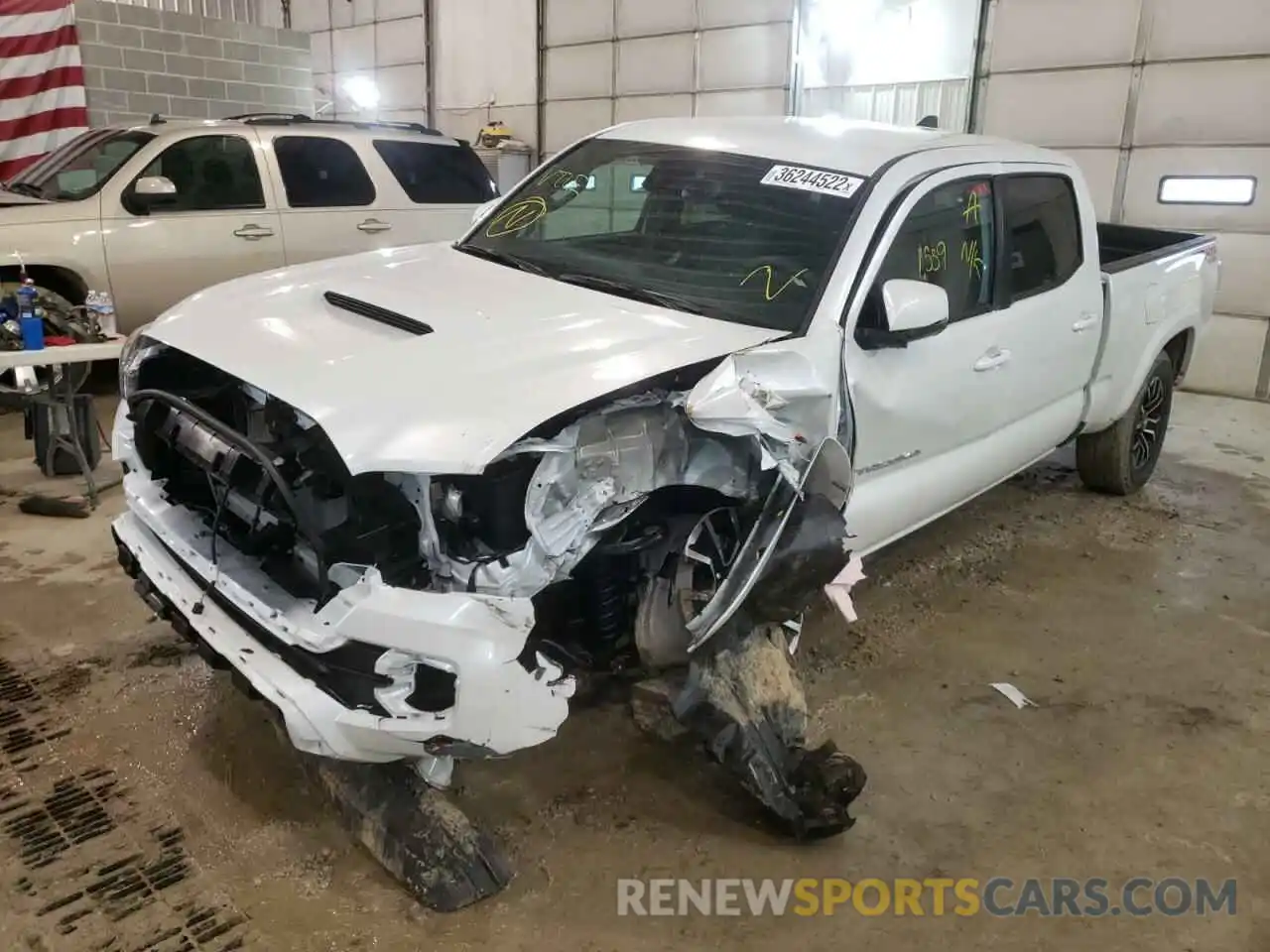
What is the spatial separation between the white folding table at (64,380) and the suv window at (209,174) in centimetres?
209

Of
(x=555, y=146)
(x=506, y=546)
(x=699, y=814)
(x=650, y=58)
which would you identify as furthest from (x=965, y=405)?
(x=555, y=146)

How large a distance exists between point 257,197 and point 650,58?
18.7 feet

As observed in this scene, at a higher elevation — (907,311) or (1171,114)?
(1171,114)

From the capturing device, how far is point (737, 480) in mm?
2744

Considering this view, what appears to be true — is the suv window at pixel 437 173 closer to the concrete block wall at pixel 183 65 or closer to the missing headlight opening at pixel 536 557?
the concrete block wall at pixel 183 65

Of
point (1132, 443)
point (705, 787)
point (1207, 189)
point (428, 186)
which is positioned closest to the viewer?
point (705, 787)

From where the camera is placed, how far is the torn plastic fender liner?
104 inches

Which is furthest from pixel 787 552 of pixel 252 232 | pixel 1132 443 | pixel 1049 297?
pixel 252 232

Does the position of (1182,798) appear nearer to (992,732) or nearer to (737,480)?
(992,732)

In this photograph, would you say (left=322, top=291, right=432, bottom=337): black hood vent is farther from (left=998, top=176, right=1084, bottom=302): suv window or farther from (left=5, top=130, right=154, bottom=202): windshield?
(left=5, top=130, right=154, bottom=202): windshield

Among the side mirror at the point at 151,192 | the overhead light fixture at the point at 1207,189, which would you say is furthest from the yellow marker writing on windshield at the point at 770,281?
the overhead light fixture at the point at 1207,189

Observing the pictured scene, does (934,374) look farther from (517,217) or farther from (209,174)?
(209,174)

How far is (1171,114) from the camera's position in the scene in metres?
8.01

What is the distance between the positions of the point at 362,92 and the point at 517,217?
12.2 metres
